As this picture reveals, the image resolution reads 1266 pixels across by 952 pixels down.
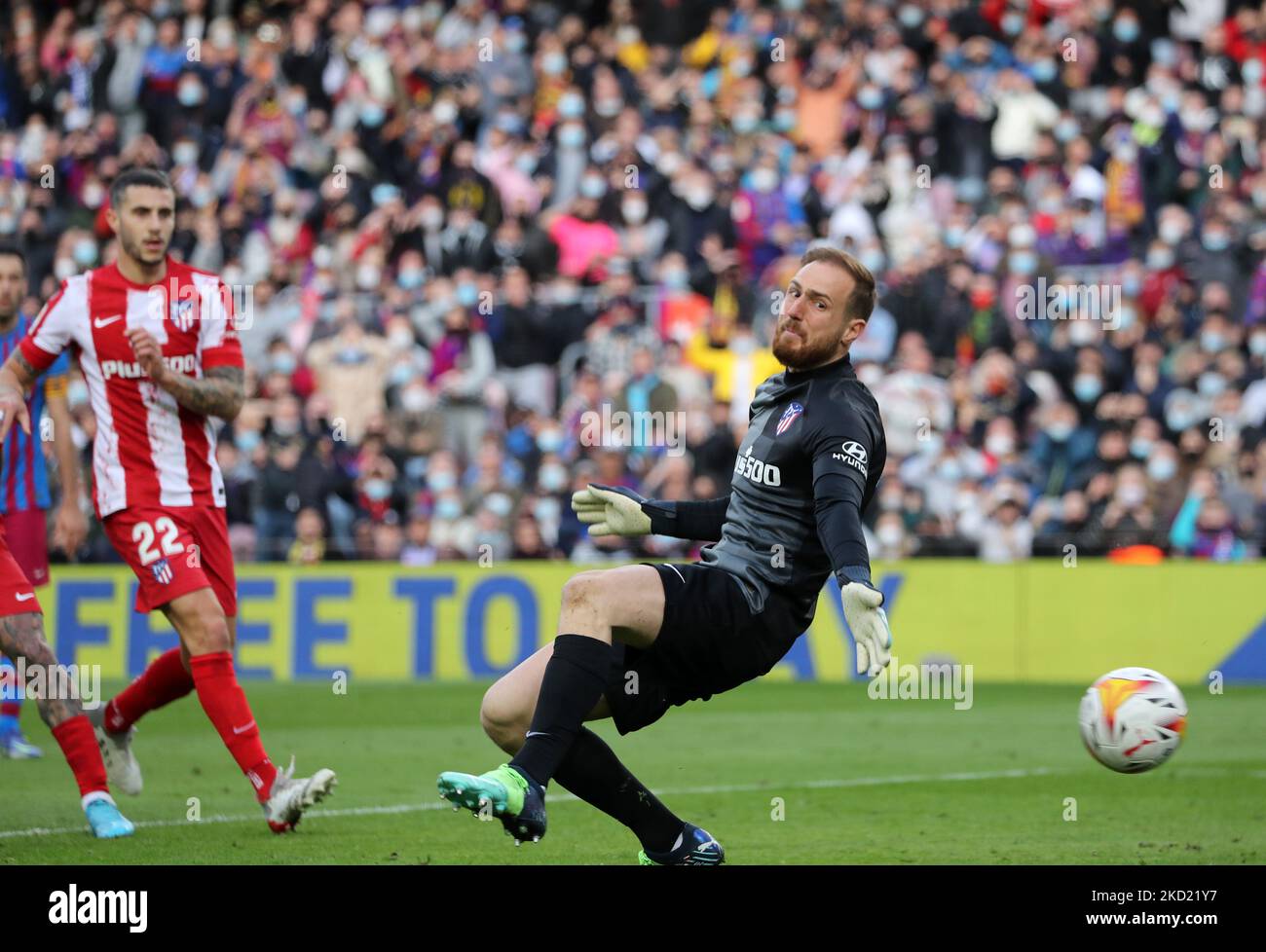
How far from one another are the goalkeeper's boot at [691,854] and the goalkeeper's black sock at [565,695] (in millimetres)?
791

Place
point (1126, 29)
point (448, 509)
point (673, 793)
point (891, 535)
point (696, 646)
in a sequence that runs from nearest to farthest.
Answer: point (696, 646) → point (673, 793) → point (891, 535) → point (448, 509) → point (1126, 29)

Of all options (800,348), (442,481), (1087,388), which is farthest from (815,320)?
(1087,388)

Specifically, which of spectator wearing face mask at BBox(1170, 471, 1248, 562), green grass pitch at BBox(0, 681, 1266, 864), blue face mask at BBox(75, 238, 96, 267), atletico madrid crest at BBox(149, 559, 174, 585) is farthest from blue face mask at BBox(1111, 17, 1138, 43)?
atletico madrid crest at BBox(149, 559, 174, 585)

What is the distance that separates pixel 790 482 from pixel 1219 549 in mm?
10692

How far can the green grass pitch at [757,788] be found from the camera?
7.51 metres

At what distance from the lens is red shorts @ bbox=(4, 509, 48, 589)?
1025 centimetres

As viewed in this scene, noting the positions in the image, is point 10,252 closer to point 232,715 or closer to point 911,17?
point 232,715

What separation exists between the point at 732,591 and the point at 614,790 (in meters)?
0.79

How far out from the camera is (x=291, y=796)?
25.0 ft

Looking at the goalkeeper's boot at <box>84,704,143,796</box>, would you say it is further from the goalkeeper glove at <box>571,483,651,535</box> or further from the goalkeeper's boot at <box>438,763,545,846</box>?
the goalkeeper's boot at <box>438,763,545,846</box>

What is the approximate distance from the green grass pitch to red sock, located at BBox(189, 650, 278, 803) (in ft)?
0.89

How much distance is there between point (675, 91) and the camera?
21.7m

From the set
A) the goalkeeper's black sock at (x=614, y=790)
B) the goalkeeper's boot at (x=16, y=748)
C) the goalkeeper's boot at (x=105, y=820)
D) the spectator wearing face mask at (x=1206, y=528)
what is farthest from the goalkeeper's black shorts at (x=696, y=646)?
the spectator wearing face mask at (x=1206, y=528)

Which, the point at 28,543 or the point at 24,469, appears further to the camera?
the point at 28,543
